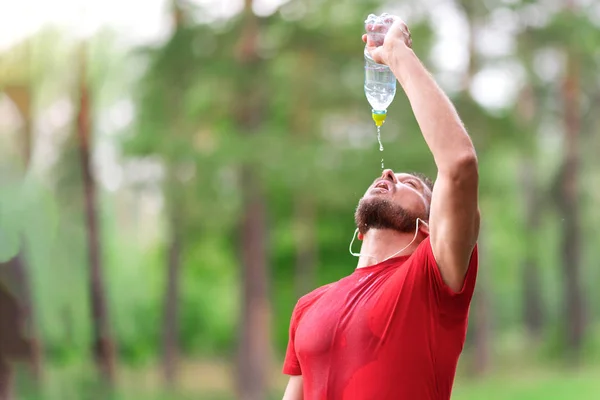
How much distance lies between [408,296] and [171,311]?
18.5 m

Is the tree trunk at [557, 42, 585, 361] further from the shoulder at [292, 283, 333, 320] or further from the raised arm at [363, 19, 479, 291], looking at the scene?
the raised arm at [363, 19, 479, 291]

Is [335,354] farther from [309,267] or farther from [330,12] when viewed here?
[309,267]

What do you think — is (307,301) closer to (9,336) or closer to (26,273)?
(9,336)

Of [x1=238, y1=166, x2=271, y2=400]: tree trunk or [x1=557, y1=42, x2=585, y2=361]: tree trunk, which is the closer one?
[x1=238, y1=166, x2=271, y2=400]: tree trunk

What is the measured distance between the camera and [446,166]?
1.81 metres

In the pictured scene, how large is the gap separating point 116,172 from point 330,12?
6.99 metres

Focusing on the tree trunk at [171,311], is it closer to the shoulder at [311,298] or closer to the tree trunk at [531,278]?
the tree trunk at [531,278]

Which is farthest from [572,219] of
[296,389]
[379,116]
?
[296,389]

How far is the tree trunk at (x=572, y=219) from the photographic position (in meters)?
19.7

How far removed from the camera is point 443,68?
13.4m

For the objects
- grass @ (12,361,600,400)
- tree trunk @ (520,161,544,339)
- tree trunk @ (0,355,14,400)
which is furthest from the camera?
tree trunk @ (520,161,544,339)

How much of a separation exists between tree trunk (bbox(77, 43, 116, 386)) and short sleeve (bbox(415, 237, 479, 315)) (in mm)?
15104

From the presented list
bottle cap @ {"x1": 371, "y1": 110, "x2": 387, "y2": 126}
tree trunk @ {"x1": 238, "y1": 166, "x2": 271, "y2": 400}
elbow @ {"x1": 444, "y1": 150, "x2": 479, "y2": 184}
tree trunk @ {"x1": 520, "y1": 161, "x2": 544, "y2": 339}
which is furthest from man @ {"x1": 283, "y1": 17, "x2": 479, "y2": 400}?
tree trunk @ {"x1": 520, "y1": 161, "x2": 544, "y2": 339}

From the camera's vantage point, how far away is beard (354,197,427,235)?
2.27 m
